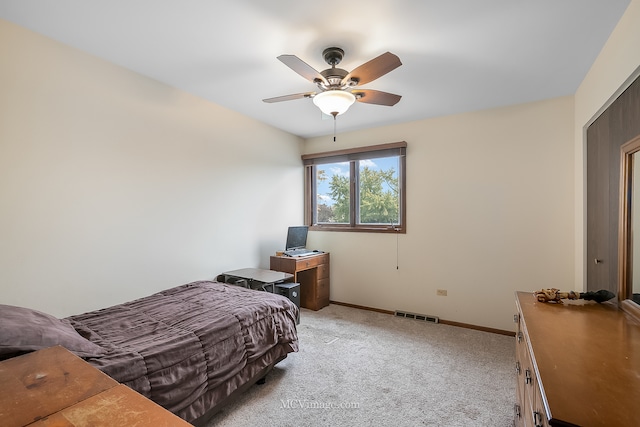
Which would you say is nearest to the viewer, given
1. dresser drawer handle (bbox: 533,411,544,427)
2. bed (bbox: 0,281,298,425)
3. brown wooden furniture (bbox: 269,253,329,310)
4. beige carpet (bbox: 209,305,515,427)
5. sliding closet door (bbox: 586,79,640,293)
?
dresser drawer handle (bbox: 533,411,544,427)

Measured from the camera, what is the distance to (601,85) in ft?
6.81

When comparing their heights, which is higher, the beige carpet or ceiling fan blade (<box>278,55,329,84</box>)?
ceiling fan blade (<box>278,55,329,84</box>)

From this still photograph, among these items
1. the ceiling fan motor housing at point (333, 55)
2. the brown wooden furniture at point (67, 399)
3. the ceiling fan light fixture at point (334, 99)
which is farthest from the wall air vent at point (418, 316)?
the brown wooden furniture at point (67, 399)

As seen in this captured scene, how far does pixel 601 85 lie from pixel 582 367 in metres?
2.12

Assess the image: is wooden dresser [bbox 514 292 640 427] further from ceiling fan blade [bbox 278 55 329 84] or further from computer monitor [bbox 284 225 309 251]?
computer monitor [bbox 284 225 309 251]

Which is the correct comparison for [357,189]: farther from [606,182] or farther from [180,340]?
[180,340]

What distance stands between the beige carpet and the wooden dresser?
0.61m

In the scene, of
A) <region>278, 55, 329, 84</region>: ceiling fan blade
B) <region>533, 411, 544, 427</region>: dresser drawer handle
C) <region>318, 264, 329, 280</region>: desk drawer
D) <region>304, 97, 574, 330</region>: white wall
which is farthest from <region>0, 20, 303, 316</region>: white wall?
<region>533, 411, 544, 427</region>: dresser drawer handle

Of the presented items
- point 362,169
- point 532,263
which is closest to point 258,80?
point 362,169

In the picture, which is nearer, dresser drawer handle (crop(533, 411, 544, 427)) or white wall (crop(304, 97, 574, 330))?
dresser drawer handle (crop(533, 411, 544, 427))

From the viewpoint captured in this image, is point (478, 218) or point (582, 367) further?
point (478, 218)

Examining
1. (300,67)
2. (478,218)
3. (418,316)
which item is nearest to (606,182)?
(478,218)

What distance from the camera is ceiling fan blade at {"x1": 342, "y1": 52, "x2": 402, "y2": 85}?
5.87 ft

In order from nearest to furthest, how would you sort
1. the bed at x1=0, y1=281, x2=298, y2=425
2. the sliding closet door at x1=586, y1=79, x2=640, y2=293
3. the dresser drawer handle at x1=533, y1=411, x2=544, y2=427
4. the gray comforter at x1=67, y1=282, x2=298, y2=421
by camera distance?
1. the dresser drawer handle at x1=533, y1=411, x2=544, y2=427
2. the bed at x1=0, y1=281, x2=298, y2=425
3. the gray comforter at x1=67, y1=282, x2=298, y2=421
4. the sliding closet door at x1=586, y1=79, x2=640, y2=293
